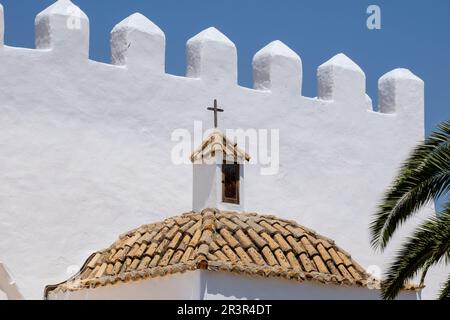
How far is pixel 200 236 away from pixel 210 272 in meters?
0.83

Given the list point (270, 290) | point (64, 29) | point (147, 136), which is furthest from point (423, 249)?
point (64, 29)

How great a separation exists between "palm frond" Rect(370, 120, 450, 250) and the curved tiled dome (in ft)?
7.44

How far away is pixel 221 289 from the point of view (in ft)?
45.9

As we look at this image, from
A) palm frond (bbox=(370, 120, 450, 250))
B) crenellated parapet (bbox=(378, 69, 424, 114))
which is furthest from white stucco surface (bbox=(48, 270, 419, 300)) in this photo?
crenellated parapet (bbox=(378, 69, 424, 114))

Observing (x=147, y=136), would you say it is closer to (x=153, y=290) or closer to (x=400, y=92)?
(x=153, y=290)

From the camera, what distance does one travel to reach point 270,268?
14.4 metres

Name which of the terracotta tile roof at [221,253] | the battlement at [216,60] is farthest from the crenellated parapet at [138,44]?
the terracotta tile roof at [221,253]

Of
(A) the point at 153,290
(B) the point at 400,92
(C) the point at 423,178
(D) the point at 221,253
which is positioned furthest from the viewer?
(B) the point at 400,92

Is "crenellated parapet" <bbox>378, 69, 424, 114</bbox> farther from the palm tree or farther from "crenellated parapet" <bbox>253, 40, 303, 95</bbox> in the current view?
the palm tree

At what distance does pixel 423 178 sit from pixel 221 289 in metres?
2.87

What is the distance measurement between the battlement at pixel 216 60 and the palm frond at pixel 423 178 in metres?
5.65

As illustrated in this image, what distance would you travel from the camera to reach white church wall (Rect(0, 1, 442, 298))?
1596 centimetres

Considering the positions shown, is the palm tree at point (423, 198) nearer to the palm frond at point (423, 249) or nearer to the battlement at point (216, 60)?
the palm frond at point (423, 249)

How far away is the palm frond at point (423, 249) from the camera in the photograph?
12.2m
